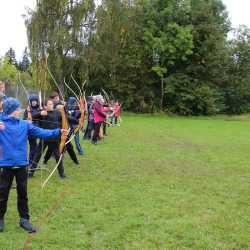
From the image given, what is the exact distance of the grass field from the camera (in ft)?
18.0

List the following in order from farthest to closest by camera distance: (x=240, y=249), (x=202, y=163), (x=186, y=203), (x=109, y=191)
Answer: (x=202, y=163), (x=109, y=191), (x=186, y=203), (x=240, y=249)

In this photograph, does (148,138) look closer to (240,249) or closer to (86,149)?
(86,149)

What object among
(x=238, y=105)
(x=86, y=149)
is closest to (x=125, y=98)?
(x=238, y=105)

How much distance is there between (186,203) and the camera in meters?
7.30

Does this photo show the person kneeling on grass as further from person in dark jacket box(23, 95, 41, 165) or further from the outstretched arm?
person in dark jacket box(23, 95, 41, 165)

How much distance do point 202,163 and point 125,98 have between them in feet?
98.7

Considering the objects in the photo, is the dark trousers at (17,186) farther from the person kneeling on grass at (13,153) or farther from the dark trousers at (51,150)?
the dark trousers at (51,150)

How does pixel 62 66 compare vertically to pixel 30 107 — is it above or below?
above

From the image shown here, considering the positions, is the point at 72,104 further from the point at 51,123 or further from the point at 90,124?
the point at 90,124

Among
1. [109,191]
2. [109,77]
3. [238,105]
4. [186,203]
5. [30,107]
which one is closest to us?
[186,203]

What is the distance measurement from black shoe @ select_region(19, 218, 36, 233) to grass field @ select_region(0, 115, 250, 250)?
0.26ft

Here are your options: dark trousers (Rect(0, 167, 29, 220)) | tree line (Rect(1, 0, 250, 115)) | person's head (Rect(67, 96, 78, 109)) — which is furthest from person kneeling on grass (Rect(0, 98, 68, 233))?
tree line (Rect(1, 0, 250, 115))

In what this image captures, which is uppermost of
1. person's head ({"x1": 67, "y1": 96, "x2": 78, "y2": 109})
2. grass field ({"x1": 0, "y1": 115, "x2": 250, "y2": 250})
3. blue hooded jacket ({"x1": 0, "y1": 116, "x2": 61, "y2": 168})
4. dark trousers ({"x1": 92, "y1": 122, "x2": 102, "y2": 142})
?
person's head ({"x1": 67, "y1": 96, "x2": 78, "y2": 109})

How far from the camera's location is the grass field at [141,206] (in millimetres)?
5477
